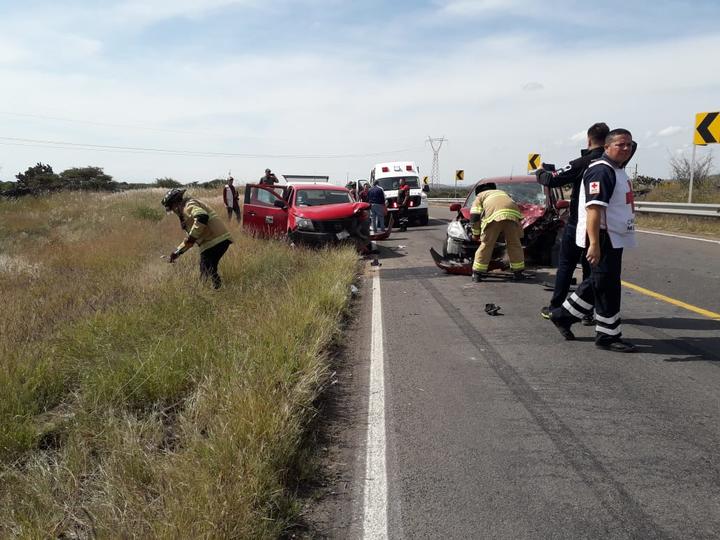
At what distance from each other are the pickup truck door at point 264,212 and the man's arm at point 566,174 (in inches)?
292

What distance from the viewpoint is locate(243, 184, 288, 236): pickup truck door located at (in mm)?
13352

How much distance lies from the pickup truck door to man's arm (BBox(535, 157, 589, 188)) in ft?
24.4

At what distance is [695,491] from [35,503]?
3.48m

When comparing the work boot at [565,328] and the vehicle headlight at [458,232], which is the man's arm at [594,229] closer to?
the work boot at [565,328]

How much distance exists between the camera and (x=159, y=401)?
→ 173 inches

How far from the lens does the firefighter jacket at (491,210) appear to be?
887 cm

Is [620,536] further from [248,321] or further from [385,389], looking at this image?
[248,321]

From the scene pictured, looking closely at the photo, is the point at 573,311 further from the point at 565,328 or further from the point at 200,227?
the point at 200,227

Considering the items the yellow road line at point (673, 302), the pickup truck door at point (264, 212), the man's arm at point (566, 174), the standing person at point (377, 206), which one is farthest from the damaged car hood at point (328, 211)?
the man's arm at point (566, 174)

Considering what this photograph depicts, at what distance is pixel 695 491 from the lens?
304 cm

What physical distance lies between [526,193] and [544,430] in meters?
7.89

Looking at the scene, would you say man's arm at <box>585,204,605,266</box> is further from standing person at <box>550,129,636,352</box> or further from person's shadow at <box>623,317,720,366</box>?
person's shadow at <box>623,317,720,366</box>

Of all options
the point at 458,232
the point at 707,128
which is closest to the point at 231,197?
the point at 458,232

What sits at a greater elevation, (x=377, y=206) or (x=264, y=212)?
(x=377, y=206)
